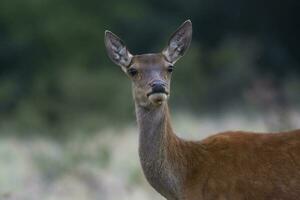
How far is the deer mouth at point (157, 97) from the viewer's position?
11.7 meters

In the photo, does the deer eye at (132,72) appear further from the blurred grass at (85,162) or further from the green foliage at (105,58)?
the green foliage at (105,58)

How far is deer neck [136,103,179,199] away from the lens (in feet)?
39.1

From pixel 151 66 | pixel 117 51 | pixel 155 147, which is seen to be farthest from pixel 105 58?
pixel 155 147

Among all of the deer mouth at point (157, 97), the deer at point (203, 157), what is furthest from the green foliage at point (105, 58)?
the deer mouth at point (157, 97)

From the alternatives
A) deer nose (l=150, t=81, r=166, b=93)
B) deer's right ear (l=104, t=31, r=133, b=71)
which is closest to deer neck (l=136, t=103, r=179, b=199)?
deer nose (l=150, t=81, r=166, b=93)

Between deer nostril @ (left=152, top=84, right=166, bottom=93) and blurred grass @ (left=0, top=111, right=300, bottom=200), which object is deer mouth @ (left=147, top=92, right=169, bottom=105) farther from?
blurred grass @ (left=0, top=111, right=300, bottom=200)

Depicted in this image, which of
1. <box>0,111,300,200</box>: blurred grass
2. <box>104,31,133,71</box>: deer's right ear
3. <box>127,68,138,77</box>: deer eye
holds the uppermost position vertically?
<box>0,111,300,200</box>: blurred grass

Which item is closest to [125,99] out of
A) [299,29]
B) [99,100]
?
[99,100]

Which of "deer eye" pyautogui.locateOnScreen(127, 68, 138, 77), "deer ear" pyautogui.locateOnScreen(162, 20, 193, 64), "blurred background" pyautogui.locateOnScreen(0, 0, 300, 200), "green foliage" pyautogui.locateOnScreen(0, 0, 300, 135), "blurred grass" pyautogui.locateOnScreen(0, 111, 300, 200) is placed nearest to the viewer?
"deer eye" pyautogui.locateOnScreen(127, 68, 138, 77)

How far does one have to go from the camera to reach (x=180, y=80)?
35531mm

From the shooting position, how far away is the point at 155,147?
1199 cm

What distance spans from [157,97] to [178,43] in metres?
1.17

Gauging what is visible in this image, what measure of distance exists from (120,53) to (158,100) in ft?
3.59

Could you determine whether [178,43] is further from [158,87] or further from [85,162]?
[85,162]
